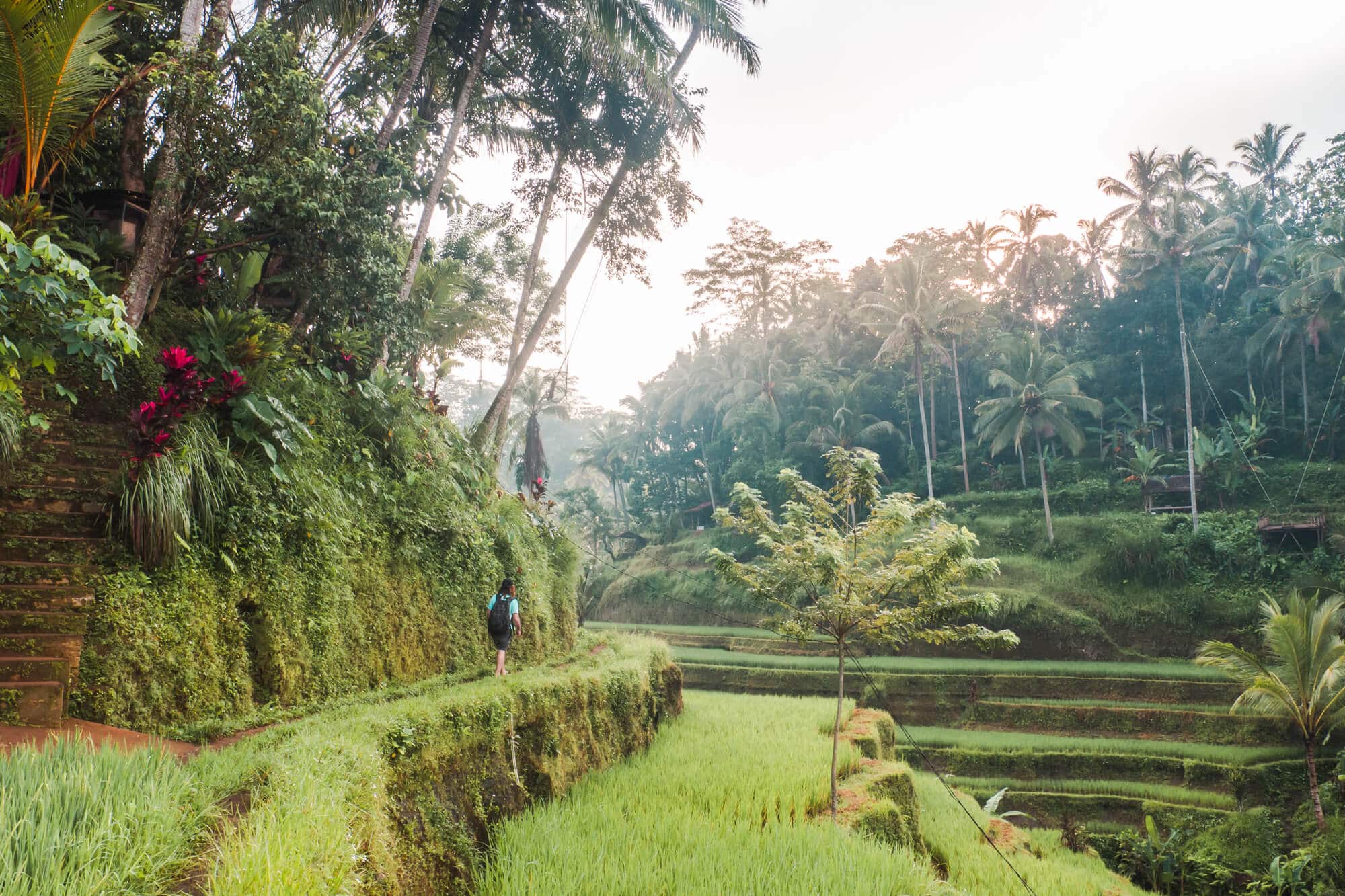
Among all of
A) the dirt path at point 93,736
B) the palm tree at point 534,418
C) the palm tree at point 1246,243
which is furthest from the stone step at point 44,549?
the palm tree at point 1246,243

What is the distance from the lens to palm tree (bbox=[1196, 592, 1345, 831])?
12.9 m

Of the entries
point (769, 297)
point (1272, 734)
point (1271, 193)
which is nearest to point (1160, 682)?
point (1272, 734)

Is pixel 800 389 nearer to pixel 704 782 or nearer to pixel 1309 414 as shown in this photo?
pixel 1309 414

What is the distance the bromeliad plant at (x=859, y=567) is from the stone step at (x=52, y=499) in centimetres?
505

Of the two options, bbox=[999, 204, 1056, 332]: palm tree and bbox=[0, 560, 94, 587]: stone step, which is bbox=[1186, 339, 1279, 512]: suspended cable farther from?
bbox=[0, 560, 94, 587]: stone step

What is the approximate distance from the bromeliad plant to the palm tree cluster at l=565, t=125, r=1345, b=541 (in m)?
21.8

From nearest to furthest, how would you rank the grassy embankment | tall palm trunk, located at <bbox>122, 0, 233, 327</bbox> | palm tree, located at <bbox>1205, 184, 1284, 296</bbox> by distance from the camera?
the grassy embankment, tall palm trunk, located at <bbox>122, 0, 233, 327</bbox>, palm tree, located at <bbox>1205, 184, 1284, 296</bbox>

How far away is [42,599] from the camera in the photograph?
3912mm

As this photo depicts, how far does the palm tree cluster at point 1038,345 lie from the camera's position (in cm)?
2825

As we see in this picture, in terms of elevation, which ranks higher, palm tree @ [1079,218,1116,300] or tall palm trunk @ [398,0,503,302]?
palm tree @ [1079,218,1116,300]

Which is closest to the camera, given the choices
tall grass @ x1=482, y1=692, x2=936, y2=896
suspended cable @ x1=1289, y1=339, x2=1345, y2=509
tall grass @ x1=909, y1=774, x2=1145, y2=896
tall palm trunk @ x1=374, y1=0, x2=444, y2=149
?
tall grass @ x1=482, y1=692, x2=936, y2=896

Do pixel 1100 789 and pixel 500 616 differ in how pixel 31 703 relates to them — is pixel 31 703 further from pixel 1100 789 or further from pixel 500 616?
pixel 1100 789

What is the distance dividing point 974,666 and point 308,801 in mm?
20387

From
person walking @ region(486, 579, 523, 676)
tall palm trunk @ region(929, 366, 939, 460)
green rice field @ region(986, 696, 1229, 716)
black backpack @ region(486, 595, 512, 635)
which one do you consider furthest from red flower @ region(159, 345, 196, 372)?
tall palm trunk @ region(929, 366, 939, 460)
